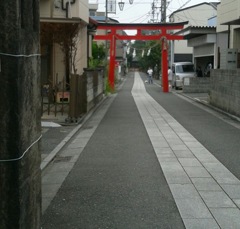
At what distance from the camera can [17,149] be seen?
3.40 m

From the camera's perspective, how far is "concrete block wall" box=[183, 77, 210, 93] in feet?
100

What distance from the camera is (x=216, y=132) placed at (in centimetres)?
1245

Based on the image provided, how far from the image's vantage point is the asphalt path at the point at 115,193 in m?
Result: 5.19

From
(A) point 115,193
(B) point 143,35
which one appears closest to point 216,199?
(A) point 115,193

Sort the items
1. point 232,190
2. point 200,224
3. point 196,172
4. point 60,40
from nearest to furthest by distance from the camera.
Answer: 1. point 200,224
2. point 232,190
3. point 196,172
4. point 60,40

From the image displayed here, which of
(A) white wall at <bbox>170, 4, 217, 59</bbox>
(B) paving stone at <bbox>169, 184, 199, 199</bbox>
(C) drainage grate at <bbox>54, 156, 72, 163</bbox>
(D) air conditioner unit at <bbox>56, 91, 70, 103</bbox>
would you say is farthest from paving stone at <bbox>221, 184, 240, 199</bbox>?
(A) white wall at <bbox>170, 4, 217, 59</bbox>

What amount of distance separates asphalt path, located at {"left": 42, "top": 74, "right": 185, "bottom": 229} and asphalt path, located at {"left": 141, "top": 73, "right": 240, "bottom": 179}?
54.7 inches

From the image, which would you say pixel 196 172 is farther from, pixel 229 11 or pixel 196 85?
pixel 196 85

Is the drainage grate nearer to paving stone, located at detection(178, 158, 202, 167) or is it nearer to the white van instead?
paving stone, located at detection(178, 158, 202, 167)

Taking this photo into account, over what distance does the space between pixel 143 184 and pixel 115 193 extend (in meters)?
0.64

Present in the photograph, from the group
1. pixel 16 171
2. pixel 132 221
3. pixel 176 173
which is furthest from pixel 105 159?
pixel 16 171

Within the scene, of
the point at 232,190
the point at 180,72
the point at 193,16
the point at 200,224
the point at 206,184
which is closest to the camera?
the point at 200,224

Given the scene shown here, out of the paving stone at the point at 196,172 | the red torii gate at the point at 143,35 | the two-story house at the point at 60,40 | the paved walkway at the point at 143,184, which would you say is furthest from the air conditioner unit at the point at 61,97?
the red torii gate at the point at 143,35

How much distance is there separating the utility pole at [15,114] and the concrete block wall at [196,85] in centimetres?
2756
